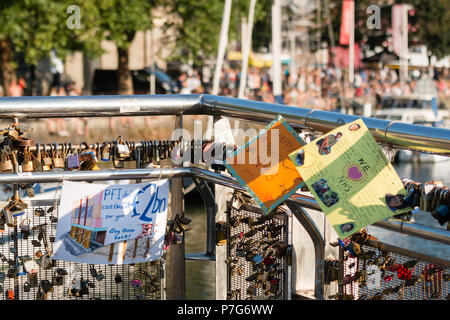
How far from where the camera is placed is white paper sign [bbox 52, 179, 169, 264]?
3.13 meters

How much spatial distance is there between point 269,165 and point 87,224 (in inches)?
34.2

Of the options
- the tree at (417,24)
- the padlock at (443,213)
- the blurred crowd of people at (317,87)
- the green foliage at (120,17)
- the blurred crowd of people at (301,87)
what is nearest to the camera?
the padlock at (443,213)

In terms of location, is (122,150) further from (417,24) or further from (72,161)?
(417,24)

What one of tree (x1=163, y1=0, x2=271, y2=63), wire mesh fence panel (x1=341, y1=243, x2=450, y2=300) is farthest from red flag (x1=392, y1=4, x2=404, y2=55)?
wire mesh fence panel (x1=341, y1=243, x2=450, y2=300)

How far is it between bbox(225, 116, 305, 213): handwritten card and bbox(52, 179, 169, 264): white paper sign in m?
0.53

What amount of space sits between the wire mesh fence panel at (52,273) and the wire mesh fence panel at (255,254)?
315mm

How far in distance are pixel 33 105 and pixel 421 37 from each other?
2236 inches

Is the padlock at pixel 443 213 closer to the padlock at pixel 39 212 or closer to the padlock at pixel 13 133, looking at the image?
the padlock at pixel 39 212

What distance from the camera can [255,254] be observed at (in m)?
3.10

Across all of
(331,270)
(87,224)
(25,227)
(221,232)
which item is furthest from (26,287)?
(331,270)

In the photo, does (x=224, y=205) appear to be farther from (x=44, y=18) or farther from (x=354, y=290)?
(x=44, y=18)

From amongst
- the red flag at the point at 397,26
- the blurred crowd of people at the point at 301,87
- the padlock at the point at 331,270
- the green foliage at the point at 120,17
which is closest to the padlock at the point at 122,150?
the padlock at the point at 331,270

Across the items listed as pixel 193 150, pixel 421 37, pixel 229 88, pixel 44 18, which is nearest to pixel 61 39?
pixel 44 18

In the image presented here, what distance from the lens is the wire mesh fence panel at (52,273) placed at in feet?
10.3
